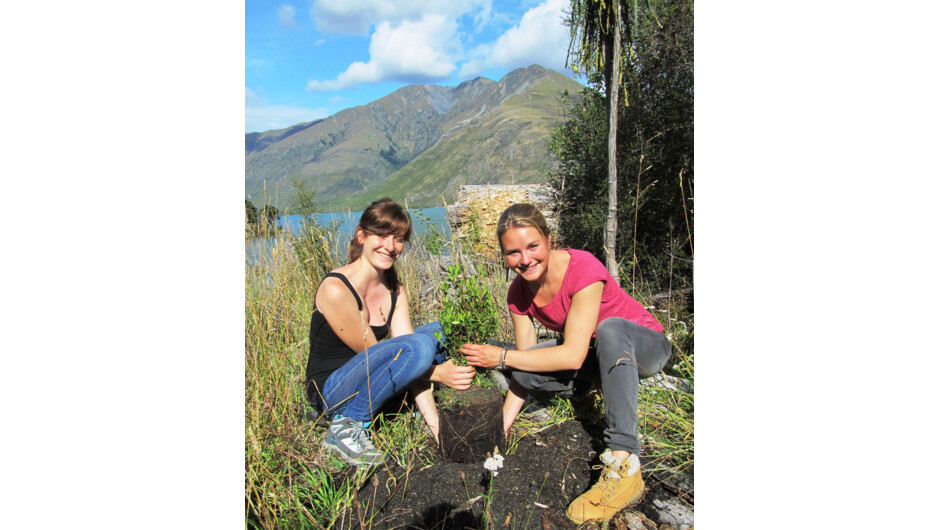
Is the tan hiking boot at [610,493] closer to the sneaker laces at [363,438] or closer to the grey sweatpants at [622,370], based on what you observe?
the grey sweatpants at [622,370]

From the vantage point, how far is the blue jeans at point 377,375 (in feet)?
6.71

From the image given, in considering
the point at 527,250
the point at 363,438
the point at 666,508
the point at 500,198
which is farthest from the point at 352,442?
the point at 500,198

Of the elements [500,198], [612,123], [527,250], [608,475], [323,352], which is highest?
[612,123]

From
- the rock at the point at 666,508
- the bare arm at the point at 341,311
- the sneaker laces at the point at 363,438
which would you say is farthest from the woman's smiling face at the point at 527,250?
the sneaker laces at the point at 363,438

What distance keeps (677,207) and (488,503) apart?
5.28m

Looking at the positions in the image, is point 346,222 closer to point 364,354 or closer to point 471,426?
point 364,354

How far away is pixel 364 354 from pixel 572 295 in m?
1.02

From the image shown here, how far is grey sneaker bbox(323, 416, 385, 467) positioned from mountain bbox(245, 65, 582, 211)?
134cm

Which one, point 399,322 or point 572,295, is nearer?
point 572,295

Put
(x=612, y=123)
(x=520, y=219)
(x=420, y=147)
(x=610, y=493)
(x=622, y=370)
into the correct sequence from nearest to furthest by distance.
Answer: (x=610, y=493), (x=622, y=370), (x=520, y=219), (x=612, y=123), (x=420, y=147)

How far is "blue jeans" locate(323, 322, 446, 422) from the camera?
6.71ft

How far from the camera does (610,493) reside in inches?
61.9

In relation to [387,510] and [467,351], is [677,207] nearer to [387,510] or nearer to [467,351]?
[467,351]
